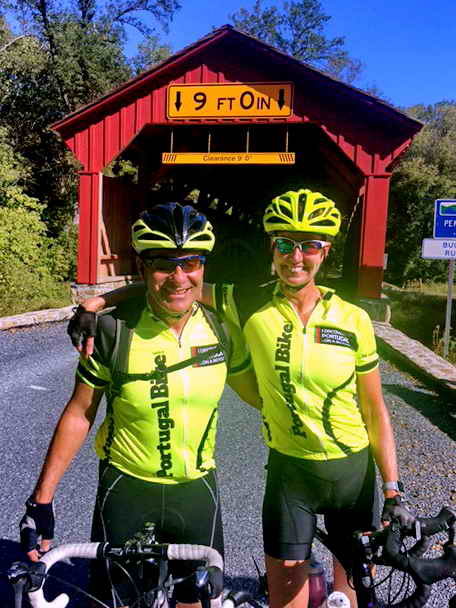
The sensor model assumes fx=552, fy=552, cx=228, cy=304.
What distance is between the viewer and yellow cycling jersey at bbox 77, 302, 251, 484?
1998 mm

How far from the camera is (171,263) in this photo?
1990mm

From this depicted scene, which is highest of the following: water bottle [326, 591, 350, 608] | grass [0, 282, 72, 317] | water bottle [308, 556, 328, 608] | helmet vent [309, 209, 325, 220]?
helmet vent [309, 209, 325, 220]

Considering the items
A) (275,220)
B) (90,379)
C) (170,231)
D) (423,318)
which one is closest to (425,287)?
(423,318)

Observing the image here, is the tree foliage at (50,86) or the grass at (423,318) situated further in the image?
the tree foliage at (50,86)

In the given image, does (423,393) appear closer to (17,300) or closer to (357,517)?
(357,517)

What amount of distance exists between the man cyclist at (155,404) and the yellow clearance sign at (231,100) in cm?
1124

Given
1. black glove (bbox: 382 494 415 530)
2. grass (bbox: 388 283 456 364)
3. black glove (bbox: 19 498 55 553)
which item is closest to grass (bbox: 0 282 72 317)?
grass (bbox: 388 283 456 364)

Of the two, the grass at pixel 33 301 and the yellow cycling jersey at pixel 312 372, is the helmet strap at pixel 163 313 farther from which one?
the grass at pixel 33 301

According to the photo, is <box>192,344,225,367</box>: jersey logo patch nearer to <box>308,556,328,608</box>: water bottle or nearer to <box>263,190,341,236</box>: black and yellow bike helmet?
<box>263,190,341,236</box>: black and yellow bike helmet

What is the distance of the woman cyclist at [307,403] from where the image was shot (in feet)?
7.27

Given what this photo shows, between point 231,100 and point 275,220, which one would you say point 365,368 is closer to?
point 275,220

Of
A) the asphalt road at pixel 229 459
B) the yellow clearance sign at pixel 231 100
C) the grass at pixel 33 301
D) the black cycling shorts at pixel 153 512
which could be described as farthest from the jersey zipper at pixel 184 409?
the yellow clearance sign at pixel 231 100

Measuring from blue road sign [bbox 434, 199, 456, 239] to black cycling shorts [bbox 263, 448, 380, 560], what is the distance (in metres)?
8.21

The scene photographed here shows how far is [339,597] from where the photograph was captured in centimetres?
219
